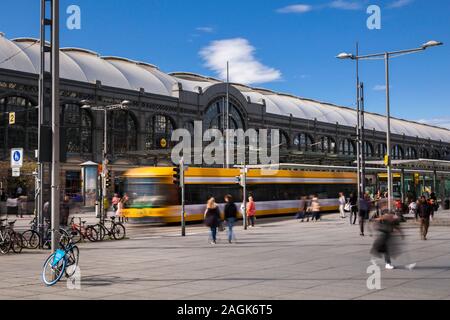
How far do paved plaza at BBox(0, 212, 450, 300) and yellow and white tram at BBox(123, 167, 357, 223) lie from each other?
870 centimetres

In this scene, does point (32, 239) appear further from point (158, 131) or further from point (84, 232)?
point (158, 131)

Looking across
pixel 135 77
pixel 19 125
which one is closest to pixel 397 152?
pixel 135 77

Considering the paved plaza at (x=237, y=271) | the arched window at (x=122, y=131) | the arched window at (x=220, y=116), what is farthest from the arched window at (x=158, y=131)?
the paved plaza at (x=237, y=271)

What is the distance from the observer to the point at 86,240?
2272 centimetres

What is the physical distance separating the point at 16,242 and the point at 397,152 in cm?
10946

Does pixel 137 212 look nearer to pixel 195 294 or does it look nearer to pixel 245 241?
pixel 245 241

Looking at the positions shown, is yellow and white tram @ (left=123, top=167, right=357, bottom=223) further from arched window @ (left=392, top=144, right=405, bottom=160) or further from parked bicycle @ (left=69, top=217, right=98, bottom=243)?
arched window @ (left=392, top=144, right=405, bottom=160)

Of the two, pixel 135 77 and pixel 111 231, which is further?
pixel 135 77

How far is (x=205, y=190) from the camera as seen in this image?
3331 cm

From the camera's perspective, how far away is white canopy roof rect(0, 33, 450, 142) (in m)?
59.4

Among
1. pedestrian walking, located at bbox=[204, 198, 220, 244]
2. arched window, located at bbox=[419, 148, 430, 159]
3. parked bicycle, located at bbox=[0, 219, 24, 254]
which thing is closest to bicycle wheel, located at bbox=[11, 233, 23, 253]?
parked bicycle, located at bbox=[0, 219, 24, 254]

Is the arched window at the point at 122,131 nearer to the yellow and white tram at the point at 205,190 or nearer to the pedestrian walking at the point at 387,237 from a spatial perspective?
the yellow and white tram at the point at 205,190

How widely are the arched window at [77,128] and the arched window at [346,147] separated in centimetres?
5230

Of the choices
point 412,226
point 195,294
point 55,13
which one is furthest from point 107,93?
point 195,294
